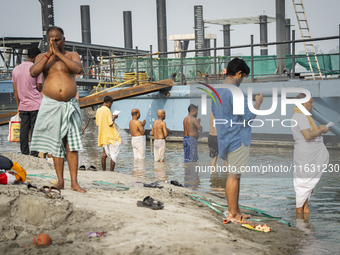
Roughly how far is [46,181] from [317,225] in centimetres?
371

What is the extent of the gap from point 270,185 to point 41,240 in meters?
5.23

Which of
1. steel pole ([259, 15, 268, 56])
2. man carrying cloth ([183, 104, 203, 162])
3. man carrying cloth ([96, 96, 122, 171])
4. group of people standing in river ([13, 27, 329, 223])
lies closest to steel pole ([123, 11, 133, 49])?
steel pole ([259, 15, 268, 56])

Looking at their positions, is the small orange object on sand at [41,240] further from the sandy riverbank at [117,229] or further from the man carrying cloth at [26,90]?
the man carrying cloth at [26,90]

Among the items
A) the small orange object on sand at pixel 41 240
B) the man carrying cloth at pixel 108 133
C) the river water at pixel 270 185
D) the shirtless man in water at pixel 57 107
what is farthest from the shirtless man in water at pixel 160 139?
the small orange object on sand at pixel 41 240

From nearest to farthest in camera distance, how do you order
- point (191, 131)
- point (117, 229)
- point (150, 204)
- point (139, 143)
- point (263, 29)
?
point (117, 229) → point (150, 204) → point (191, 131) → point (139, 143) → point (263, 29)

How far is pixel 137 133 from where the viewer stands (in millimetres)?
10633

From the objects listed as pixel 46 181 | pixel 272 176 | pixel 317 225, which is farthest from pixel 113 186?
pixel 272 176

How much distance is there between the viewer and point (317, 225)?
4.97 meters

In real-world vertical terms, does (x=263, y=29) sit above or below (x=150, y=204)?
above

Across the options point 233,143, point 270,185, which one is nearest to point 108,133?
point 270,185

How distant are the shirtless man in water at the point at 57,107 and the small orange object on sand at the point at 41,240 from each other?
1637mm

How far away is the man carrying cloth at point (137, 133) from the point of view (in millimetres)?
10422

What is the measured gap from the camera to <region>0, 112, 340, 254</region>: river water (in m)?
4.71

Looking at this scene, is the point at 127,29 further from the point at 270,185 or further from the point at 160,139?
the point at 270,185
